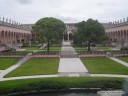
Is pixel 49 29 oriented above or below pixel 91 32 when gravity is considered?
above

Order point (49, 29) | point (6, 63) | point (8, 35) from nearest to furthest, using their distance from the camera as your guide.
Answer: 1. point (6, 63)
2. point (49, 29)
3. point (8, 35)

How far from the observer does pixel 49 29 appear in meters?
53.2

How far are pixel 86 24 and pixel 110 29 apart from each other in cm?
4598

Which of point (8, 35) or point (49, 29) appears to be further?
point (8, 35)

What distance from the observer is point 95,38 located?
55875mm

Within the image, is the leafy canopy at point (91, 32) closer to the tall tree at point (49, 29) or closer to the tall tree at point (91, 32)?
the tall tree at point (91, 32)

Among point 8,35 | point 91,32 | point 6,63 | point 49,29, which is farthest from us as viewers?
point 8,35

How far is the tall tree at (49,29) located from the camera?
5291cm

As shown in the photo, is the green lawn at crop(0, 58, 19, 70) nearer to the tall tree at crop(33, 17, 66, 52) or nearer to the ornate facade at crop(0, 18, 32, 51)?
the tall tree at crop(33, 17, 66, 52)

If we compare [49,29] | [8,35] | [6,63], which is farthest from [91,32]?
[8,35]

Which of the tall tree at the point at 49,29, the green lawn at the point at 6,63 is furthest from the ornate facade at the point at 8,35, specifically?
the green lawn at the point at 6,63

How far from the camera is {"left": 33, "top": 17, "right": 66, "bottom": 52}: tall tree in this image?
52.9m

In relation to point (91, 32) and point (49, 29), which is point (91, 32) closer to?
point (91, 32)

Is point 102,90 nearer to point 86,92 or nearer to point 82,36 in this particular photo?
point 86,92
